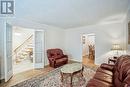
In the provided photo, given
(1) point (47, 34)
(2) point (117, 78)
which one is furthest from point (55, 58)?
(2) point (117, 78)

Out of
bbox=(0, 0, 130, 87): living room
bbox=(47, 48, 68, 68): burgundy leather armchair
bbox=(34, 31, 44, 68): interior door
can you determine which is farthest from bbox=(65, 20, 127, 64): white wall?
bbox=(34, 31, 44, 68): interior door

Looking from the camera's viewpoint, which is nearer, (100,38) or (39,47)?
(39,47)

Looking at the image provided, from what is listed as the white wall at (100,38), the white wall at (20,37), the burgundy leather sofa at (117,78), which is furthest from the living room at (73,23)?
the white wall at (20,37)

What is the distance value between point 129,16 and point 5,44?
4.30 metres

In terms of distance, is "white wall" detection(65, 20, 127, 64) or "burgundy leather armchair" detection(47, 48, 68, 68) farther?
"white wall" detection(65, 20, 127, 64)

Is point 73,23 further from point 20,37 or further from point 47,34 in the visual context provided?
point 20,37

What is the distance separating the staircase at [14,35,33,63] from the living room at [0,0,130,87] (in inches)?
86.4

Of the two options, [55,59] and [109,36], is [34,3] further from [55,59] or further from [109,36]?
[109,36]

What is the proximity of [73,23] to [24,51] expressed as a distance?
4072 mm

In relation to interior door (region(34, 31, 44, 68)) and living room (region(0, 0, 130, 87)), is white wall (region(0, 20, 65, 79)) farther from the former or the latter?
interior door (region(34, 31, 44, 68))

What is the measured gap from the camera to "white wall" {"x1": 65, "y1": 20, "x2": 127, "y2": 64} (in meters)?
5.53

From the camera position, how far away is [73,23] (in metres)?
5.89

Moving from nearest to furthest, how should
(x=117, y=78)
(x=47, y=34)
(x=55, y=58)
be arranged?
1. (x=117, y=78)
2. (x=55, y=58)
3. (x=47, y=34)

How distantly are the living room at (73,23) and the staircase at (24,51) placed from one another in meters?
2.20
